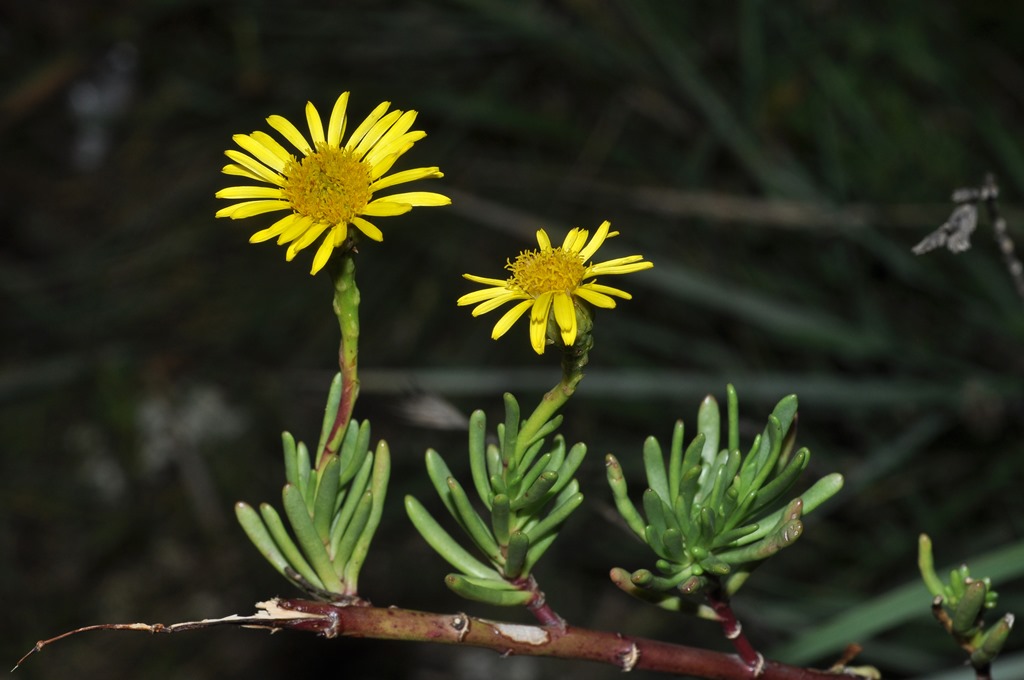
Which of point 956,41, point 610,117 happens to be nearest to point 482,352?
point 610,117

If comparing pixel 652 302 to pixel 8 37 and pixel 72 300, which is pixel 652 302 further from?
pixel 8 37

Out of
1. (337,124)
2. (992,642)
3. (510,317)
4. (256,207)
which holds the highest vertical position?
(337,124)

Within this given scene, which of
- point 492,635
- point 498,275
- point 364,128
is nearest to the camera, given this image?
point 492,635

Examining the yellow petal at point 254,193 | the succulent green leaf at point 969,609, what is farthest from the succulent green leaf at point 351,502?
the succulent green leaf at point 969,609

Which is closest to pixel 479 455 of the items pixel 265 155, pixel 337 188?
pixel 337 188

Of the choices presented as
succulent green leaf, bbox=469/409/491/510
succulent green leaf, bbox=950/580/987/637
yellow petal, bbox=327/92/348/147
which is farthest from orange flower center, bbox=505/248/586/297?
succulent green leaf, bbox=950/580/987/637

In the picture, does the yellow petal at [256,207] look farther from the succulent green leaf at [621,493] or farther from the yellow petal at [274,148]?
the succulent green leaf at [621,493]

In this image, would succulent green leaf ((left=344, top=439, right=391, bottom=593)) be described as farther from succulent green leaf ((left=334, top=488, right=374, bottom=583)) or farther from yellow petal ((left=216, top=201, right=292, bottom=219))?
yellow petal ((left=216, top=201, right=292, bottom=219))

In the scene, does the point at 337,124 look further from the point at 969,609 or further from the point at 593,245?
the point at 969,609
